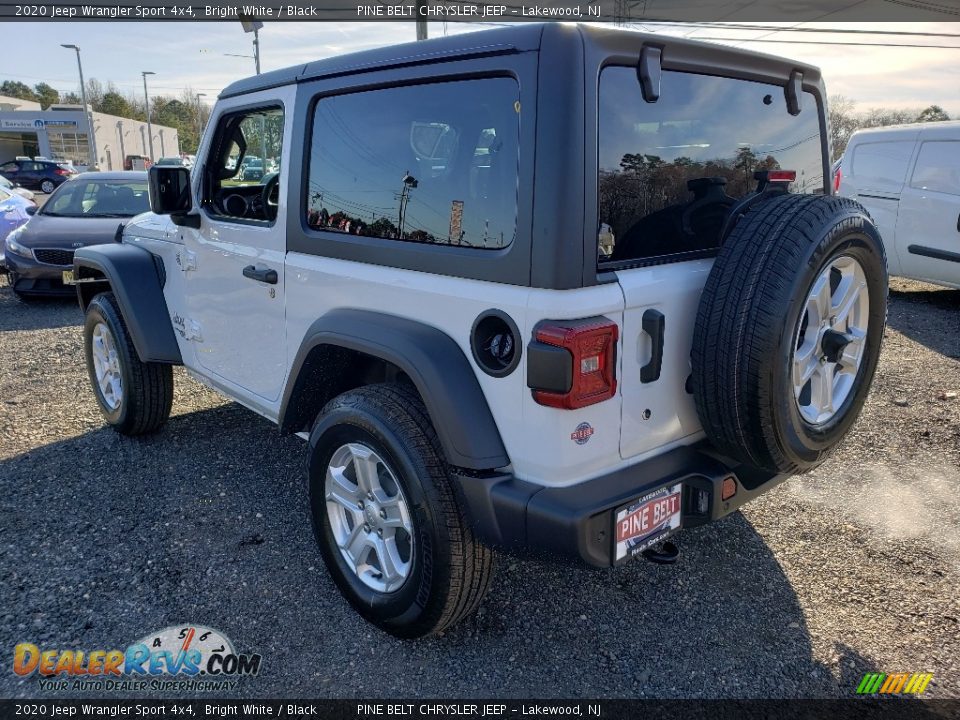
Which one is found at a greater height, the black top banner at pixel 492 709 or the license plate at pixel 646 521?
the license plate at pixel 646 521

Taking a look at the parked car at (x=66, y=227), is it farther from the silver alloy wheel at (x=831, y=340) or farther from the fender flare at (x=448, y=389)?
the silver alloy wheel at (x=831, y=340)

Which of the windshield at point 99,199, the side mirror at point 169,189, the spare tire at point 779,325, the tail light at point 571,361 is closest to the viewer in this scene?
the tail light at point 571,361

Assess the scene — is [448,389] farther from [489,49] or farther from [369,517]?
[489,49]

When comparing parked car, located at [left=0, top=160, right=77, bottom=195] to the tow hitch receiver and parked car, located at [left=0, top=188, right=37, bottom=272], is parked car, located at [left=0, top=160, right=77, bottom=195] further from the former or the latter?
the tow hitch receiver

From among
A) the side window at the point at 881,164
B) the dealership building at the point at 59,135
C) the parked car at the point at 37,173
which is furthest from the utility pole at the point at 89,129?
the side window at the point at 881,164

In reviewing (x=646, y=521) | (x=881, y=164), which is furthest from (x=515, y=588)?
(x=881, y=164)

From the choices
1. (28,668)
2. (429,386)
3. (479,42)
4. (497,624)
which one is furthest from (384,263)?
(28,668)

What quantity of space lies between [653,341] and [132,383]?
3222mm

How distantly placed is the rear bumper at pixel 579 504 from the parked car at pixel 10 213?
956 cm

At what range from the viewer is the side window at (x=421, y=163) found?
85.8 inches

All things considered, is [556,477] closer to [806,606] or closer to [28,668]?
[806,606]

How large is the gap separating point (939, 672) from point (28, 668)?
3.15m

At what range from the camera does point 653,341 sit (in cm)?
221

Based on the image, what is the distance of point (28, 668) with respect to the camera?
2512mm
